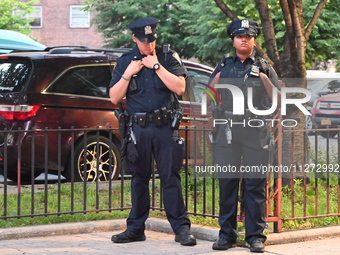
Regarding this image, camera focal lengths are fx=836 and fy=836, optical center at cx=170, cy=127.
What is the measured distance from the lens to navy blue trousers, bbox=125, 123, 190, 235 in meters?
6.89

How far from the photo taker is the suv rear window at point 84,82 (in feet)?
34.9

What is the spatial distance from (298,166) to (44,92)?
3311 mm

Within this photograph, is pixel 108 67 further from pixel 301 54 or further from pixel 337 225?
pixel 337 225

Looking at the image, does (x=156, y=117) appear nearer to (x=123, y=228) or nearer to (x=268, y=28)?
(x=123, y=228)

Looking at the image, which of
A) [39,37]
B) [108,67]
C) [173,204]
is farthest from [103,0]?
[173,204]

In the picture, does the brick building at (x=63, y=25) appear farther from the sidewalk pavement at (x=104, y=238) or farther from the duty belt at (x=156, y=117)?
the duty belt at (x=156, y=117)

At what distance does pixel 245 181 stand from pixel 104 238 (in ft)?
4.80

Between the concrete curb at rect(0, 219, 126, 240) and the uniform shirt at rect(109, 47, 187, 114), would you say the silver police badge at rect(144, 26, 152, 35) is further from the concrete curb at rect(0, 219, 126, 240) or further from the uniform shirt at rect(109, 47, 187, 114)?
the concrete curb at rect(0, 219, 126, 240)

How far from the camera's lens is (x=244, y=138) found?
668 cm

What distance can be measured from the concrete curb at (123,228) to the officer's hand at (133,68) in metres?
1.54

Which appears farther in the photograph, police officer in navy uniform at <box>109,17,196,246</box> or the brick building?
the brick building

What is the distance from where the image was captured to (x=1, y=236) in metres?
7.22

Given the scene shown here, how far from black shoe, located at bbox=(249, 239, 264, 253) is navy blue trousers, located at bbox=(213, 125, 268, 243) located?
0.14 feet

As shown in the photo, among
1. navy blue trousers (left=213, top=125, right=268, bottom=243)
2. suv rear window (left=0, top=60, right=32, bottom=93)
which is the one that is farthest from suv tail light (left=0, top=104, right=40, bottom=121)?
navy blue trousers (left=213, top=125, right=268, bottom=243)
